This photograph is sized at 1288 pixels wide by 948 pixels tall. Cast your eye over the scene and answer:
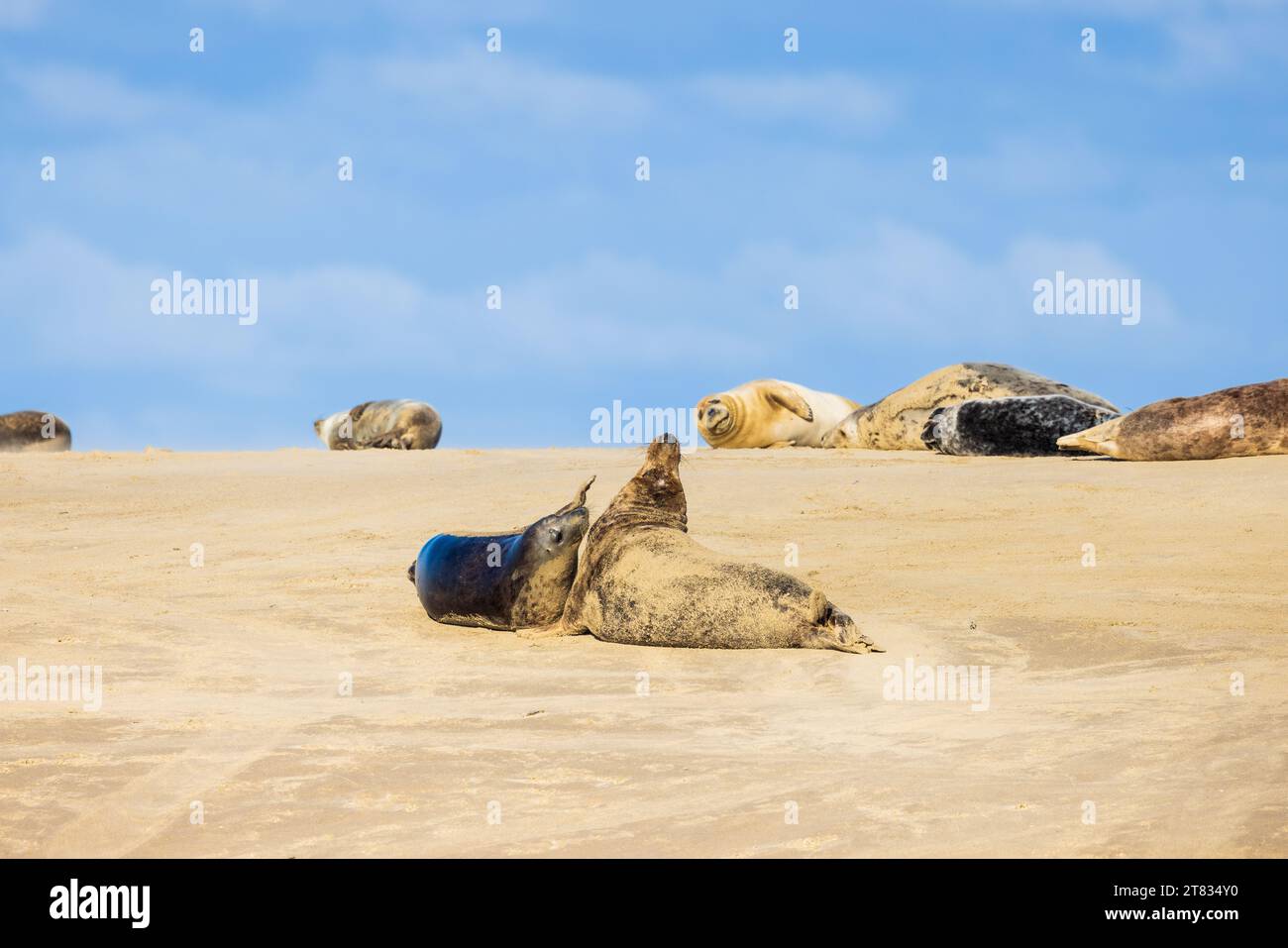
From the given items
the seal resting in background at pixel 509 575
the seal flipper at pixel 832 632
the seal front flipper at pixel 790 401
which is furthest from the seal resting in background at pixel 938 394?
the seal flipper at pixel 832 632

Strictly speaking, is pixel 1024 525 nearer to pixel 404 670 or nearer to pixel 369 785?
pixel 404 670

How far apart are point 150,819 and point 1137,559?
23.1 feet

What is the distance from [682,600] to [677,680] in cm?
85

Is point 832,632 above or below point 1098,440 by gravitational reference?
below

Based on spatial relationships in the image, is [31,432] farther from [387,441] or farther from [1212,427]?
[1212,427]

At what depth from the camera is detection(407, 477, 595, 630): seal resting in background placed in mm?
8227

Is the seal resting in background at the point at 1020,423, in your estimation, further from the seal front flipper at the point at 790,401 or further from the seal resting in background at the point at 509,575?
the seal resting in background at the point at 509,575

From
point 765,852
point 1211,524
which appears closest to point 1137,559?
point 1211,524

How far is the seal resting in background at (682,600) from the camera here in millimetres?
7367

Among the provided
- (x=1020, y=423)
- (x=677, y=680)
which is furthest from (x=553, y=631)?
(x=1020, y=423)

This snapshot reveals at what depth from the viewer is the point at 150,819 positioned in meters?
4.06

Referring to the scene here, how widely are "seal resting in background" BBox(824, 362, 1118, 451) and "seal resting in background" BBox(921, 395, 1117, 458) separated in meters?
1.90

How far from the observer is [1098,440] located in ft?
43.3

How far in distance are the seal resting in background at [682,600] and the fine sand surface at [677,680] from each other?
18 cm
